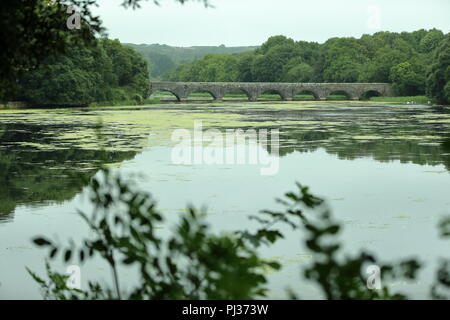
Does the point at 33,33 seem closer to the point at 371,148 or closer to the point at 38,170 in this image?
the point at 38,170

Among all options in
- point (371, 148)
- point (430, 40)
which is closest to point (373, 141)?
point (371, 148)

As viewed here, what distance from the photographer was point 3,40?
13.0 feet

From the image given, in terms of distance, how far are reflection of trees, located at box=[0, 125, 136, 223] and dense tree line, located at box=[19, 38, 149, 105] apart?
24.2 m

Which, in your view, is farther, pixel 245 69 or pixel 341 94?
pixel 245 69

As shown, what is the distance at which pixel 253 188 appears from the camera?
13.1 m

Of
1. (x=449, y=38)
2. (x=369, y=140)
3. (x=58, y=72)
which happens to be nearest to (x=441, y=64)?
(x=449, y=38)

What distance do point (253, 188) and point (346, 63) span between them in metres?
90.1

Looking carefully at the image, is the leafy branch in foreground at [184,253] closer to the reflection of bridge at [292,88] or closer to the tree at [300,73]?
the reflection of bridge at [292,88]

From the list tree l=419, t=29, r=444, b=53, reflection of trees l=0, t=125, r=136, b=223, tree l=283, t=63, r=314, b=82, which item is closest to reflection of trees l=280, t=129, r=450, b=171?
reflection of trees l=0, t=125, r=136, b=223

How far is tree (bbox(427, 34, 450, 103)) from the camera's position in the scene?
2445 inches

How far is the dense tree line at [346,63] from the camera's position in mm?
81938

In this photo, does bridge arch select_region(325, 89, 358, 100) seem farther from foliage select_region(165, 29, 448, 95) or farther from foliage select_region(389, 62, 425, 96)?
foliage select_region(389, 62, 425, 96)

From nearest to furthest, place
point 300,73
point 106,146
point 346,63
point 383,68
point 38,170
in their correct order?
point 38,170, point 106,146, point 383,68, point 346,63, point 300,73

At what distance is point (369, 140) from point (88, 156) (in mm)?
10220
